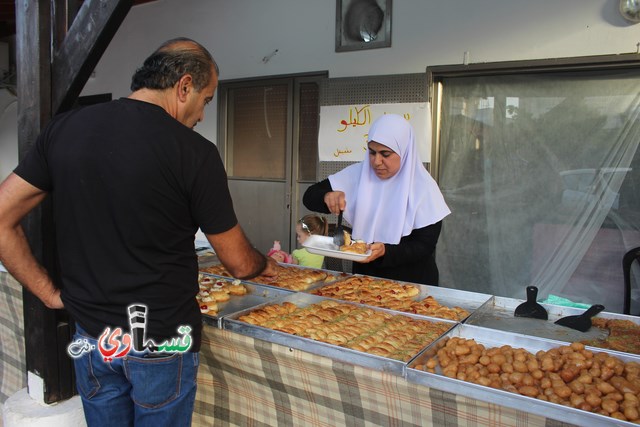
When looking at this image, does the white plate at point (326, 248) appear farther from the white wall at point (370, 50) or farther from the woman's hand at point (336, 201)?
the white wall at point (370, 50)

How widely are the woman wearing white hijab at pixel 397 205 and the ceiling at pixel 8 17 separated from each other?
4847 mm

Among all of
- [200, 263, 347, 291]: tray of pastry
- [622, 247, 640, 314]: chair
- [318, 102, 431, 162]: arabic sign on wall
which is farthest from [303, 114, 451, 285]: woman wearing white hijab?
Answer: [622, 247, 640, 314]: chair

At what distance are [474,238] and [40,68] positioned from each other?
3.61 m

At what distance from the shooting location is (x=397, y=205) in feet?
9.82

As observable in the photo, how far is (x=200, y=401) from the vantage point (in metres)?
2.32

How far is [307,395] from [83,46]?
70.3 inches

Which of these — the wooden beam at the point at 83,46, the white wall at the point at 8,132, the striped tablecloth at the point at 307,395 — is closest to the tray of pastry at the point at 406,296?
the striped tablecloth at the point at 307,395

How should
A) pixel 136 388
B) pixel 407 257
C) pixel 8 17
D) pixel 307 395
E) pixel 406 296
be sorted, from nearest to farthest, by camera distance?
1. pixel 136 388
2. pixel 307 395
3. pixel 406 296
4. pixel 407 257
5. pixel 8 17

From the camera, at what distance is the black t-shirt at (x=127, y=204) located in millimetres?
1518

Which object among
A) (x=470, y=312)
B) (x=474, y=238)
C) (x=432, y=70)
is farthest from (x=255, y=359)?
(x=432, y=70)

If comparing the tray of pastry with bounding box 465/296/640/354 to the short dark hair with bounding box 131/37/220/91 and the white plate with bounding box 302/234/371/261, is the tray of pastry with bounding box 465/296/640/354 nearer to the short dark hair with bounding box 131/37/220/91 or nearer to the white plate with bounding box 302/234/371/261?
the white plate with bounding box 302/234/371/261

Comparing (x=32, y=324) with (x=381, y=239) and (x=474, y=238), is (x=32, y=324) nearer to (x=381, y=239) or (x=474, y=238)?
(x=381, y=239)

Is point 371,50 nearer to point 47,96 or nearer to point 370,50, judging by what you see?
point 370,50

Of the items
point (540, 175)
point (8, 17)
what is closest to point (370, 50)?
point (540, 175)
